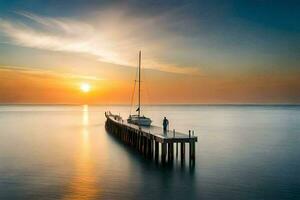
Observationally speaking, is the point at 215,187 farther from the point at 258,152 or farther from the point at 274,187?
the point at 258,152

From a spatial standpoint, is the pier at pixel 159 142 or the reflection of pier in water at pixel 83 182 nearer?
the reflection of pier in water at pixel 83 182

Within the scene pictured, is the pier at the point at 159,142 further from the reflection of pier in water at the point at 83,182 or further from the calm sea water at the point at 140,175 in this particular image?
the reflection of pier in water at the point at 83,182

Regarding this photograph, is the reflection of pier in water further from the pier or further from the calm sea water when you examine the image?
the pier

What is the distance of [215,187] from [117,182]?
721cm

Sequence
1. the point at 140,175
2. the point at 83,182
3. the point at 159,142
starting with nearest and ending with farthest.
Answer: the point at 83,182 < the point at 140,175 < the point at 159,142

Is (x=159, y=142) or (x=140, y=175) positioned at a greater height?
(x=159, y=142)

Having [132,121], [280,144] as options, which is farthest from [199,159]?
[280,144]

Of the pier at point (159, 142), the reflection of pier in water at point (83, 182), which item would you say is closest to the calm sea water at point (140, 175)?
the reflection of pier in water at point (83, 182)

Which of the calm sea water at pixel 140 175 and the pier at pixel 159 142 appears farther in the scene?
the pier at pixel 159 142

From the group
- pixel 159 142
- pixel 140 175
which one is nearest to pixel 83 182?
pixel 140 175

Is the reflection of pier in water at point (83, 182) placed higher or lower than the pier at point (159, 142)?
lower

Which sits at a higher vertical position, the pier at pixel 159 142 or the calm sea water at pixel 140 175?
the pier at pixel 159 142

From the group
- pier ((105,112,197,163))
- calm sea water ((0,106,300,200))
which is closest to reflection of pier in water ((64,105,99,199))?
calm sea water ((0,106,300,200))

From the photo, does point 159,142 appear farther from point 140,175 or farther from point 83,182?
point 83,182
